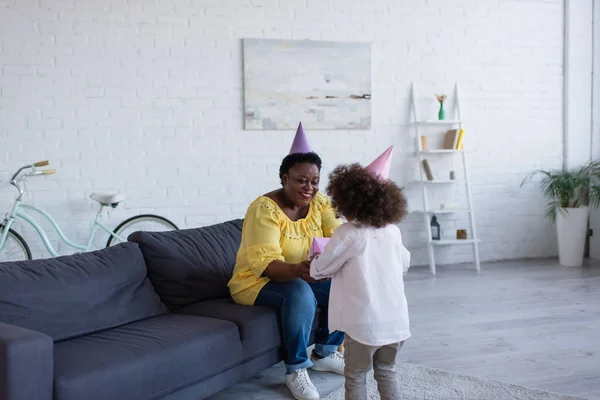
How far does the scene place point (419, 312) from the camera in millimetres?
4215

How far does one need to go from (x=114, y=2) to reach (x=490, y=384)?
12.7ft

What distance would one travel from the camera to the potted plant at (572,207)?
5.71 metres

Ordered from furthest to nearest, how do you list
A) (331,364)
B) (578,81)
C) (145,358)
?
1. (578,81)
2. (331,364)
3. (145,358)

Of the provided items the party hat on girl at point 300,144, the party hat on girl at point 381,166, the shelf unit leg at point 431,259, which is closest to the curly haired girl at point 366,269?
the party hat on girl at point 381,166

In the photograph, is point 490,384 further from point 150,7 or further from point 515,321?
point 150,7

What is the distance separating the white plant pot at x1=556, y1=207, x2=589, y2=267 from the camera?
5.71 meters

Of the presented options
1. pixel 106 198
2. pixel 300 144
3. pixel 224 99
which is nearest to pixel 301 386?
pixel 300 144

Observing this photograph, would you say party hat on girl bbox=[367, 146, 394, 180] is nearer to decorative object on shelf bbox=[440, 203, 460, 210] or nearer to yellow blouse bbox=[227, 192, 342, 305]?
yellow blouse bbox=[227, 192, 342, 305]

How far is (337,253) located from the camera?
87.6 inches

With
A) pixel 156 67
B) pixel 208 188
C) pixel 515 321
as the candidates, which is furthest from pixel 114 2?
pixel 515 321

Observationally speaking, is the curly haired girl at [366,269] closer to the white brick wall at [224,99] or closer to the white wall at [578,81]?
the white brick wall at [224,99]

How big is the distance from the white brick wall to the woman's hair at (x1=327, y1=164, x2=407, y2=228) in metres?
3.04

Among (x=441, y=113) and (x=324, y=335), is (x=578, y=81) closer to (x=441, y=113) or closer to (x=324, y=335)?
(x=441, y=113)

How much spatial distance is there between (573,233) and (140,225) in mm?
3880
